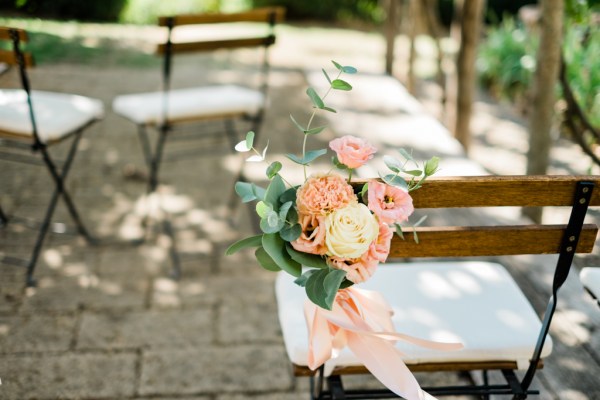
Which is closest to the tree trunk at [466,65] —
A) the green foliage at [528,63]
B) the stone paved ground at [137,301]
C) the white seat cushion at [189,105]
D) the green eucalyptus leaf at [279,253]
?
the green foliage at [528,63]

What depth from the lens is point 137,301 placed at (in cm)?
301

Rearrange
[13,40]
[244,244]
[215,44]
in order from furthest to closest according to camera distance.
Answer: [215,44]
[13,40]
[244,244]

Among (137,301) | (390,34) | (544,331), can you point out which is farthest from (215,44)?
(390,34)

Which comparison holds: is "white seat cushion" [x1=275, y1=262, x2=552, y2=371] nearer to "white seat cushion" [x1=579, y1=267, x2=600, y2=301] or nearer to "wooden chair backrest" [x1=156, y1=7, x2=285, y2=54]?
"white seat cushion" [x1=579, y1=267, x2=600, y2=301]

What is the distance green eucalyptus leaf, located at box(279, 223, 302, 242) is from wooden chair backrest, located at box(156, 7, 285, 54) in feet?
5.45

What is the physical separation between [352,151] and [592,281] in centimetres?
98

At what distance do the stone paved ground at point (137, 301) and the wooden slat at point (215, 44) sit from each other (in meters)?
1.04

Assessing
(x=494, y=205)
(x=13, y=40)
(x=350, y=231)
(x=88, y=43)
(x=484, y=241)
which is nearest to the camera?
(x=350, y=231)

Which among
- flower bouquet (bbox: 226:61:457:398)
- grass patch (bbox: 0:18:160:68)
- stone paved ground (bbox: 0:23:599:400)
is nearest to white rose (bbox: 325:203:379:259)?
flower bouquet (bbox: 226:61:457:398)

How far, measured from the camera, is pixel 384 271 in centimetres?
221

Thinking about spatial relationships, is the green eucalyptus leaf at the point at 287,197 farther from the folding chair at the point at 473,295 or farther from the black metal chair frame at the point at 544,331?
the black metal chair frame at the point at 544,331

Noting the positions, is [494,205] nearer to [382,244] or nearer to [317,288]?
[382,244]

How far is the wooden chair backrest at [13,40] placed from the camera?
2520mm

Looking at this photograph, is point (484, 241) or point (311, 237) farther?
point (484, 241)
